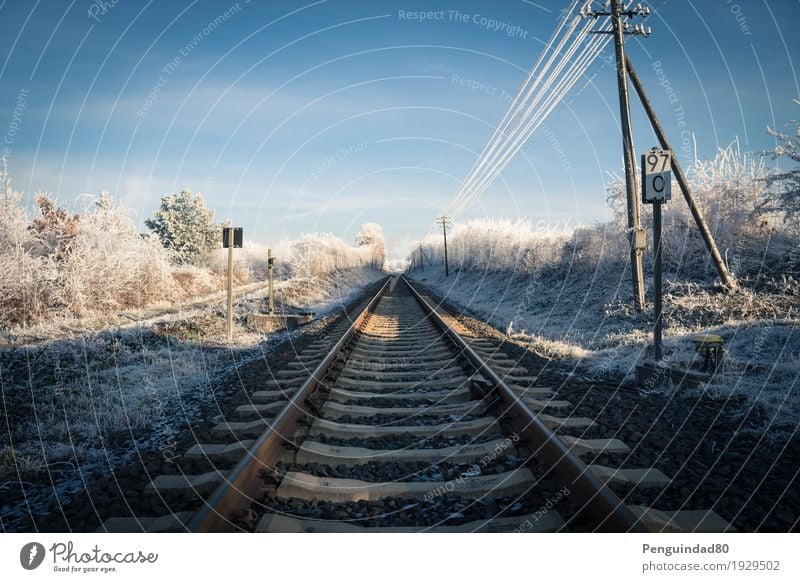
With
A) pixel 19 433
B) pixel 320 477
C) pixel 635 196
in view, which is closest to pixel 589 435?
pixel 320 477

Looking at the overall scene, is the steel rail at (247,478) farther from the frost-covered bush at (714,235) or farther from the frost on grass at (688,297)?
the frost-covered bush at (714,235)

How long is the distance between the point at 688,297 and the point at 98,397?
10816 mm

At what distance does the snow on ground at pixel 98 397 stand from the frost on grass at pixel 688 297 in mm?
5252

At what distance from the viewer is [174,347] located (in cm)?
836

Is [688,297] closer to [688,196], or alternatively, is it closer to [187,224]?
[688,196]

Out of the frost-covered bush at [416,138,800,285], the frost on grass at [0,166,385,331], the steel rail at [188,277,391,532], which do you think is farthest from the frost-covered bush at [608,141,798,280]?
the frost on grass at [0,166,385,331]

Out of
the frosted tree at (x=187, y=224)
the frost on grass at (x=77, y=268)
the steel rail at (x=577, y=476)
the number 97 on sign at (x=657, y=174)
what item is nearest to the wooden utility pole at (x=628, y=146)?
the number 97 on sign at (x=657, y=174)

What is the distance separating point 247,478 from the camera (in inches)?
111

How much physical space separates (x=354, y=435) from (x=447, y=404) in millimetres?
1192

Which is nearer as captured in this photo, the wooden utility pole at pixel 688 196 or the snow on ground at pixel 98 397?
the snow on ground at pixel 98 397

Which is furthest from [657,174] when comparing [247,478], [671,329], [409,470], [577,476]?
[247,478]

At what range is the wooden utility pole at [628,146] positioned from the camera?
10.2 meters

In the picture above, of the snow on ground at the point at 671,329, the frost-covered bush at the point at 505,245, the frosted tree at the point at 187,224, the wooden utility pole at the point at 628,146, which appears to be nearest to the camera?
the snow on ground at the point at 671,329
